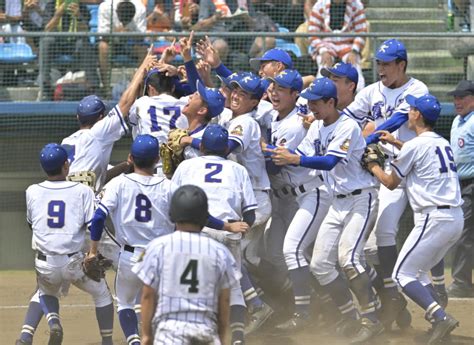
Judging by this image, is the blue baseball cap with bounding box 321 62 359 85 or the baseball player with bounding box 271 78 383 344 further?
the blue baseball cap with bounding box 321 62 359 85

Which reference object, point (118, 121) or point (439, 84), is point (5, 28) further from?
point (439, 84)

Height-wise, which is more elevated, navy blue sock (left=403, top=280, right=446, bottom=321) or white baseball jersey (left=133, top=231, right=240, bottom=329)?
white baseball jersey (left=133, top=231, right=240, bottom=329)

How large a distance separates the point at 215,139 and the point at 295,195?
1.61m

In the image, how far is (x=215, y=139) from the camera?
743 cm

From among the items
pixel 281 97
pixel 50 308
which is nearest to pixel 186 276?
pixel 50 308

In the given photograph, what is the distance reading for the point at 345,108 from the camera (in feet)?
30.2

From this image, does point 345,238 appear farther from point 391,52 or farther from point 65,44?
point 65,44

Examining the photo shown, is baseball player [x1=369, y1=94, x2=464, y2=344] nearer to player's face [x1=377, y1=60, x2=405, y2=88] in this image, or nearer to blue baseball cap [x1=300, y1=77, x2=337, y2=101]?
blue baseball cap [x1=300, y1=77, x2=337, y2=101]

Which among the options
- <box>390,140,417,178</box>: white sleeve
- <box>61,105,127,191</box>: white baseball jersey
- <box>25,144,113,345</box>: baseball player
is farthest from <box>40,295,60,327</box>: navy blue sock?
<box>390,140,417,178</box>: white sleeve

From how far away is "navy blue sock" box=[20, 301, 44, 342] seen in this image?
7730 mm

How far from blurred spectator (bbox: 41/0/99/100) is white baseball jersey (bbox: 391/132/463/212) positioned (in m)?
4.85

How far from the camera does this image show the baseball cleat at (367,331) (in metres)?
8.34

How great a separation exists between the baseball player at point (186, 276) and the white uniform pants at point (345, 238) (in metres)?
3.10

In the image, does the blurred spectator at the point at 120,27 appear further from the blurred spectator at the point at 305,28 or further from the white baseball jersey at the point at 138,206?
the white baseball jersey at the point at 138,206
